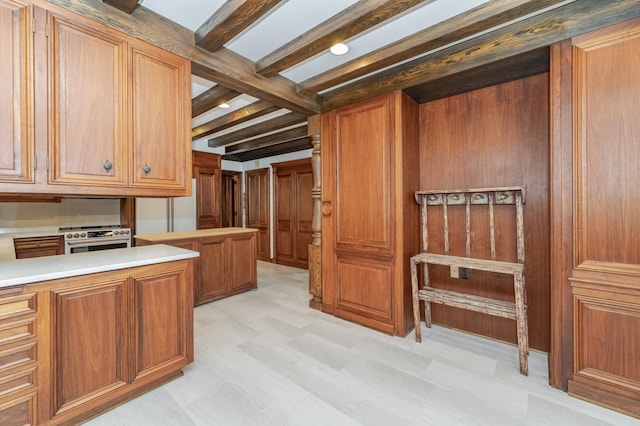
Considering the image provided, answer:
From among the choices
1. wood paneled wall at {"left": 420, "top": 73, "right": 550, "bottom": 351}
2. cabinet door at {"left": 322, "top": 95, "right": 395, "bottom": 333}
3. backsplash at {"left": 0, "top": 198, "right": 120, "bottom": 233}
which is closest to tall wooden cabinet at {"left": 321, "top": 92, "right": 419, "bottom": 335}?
cabinet door at {"left": 322, "top": 95, "right": 395, "bottom": 333}

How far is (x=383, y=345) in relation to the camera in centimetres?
250

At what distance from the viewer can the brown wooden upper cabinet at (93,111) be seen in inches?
56.3

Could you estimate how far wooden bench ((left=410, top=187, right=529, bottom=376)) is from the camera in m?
2.08

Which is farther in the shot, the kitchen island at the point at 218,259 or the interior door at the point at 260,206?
the interior door at the point at 260,206

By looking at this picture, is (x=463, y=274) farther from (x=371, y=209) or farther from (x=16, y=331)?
(x=16, y=331)

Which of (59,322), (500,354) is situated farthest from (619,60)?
(59,322)

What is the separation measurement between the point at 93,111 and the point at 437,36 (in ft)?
7.76

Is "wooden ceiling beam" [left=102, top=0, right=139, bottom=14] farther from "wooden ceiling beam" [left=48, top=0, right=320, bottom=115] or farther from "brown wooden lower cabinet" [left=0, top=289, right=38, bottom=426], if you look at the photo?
"brown wooden lower cabinet" [left=0, top=289, right=38, bottom=426]

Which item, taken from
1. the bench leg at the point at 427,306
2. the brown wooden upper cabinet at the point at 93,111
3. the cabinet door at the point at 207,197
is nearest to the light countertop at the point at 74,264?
the brown wooden upper cabinet at the point at 93,111

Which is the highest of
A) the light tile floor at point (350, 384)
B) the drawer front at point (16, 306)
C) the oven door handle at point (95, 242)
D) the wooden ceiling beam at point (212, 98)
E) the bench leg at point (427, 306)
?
the wooden ceiling beam at point (212, 98)

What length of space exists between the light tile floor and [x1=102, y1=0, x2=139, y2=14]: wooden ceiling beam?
2.50 metres

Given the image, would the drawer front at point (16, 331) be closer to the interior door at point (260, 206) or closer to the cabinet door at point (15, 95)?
the cabinet door at point (15, 95)

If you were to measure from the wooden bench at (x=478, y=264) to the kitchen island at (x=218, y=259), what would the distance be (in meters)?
2.47

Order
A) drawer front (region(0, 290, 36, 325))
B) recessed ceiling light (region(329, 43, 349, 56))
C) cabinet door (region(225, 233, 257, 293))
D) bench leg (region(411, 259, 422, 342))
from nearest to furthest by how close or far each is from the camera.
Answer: drawer front (region(0, 290, 36, 325)) → recessed ceiling light (region(329, 43, 349, 56)) → bench leg (region(411, 259, 422, 342)) → cabinet door (region(225, 233, 257, 293))
